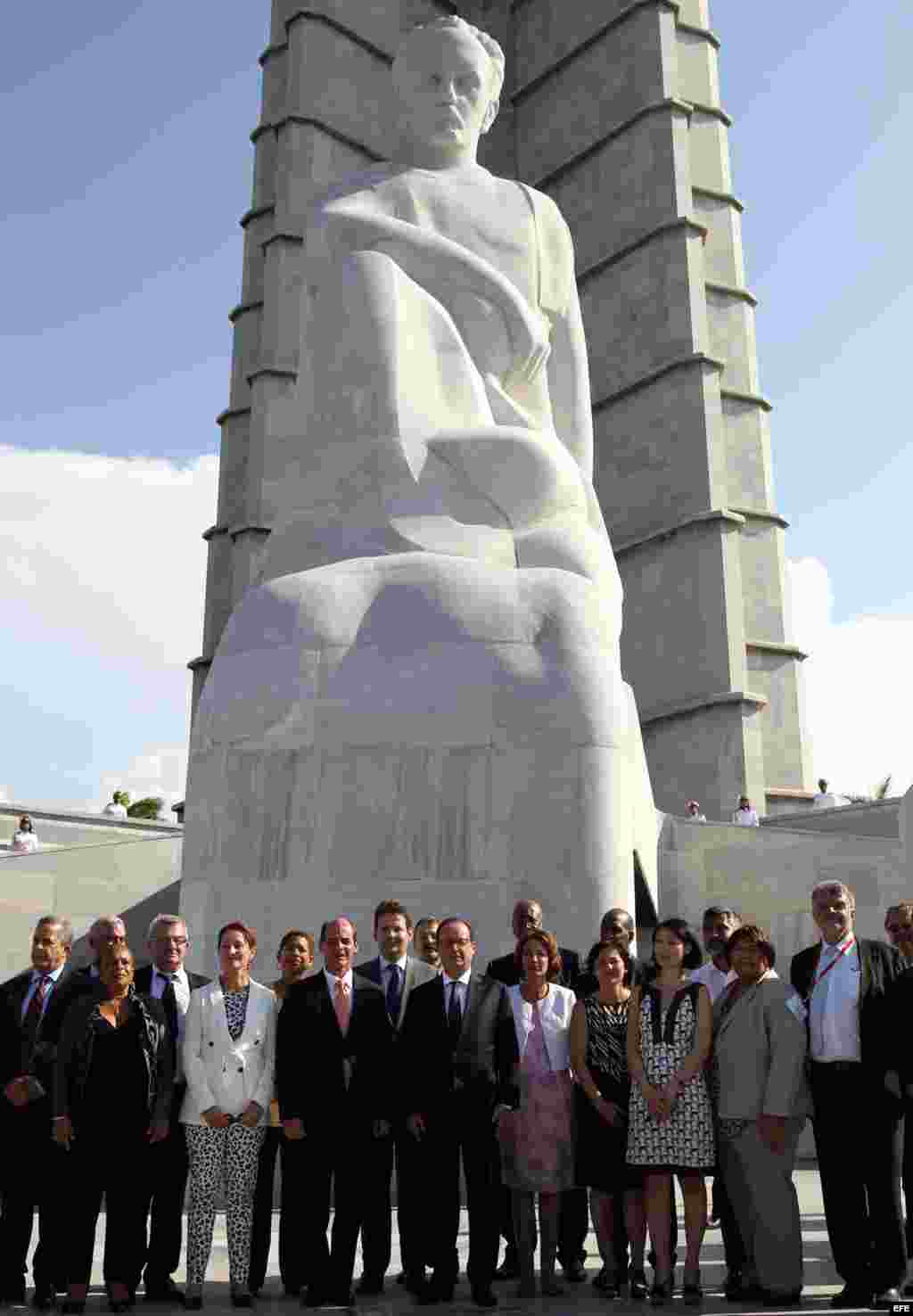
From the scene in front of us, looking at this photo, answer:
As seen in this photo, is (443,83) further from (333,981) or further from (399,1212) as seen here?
(399,1212)

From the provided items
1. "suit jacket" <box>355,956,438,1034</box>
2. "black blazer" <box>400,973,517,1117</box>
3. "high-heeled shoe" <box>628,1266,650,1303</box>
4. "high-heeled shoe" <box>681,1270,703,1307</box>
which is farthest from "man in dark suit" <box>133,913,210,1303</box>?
"high-heeled shoe" <box>681,1270,703,1307</box>

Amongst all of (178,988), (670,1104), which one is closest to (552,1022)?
(670,1104)

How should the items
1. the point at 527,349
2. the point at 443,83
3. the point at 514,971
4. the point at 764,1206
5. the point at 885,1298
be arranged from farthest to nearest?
the point at 443,83
the point at 527,349
the point at 514,971
the point at 764,1206
the point at 885,1298

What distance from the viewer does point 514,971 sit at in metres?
5.50

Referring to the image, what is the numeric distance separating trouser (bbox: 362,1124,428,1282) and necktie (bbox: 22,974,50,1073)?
1.30 metres

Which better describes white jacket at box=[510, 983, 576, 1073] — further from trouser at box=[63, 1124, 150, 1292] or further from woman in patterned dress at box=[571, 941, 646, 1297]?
trouser at box=[63, 1124, 150, 1292]

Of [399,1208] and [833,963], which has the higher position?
[833,963]

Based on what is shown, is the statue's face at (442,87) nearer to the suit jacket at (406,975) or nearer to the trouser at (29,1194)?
the suit jacket at (406,975)

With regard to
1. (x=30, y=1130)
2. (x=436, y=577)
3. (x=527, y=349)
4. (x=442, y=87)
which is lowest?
(x=30, y=1130)

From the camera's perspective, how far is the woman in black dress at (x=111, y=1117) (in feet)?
14.9

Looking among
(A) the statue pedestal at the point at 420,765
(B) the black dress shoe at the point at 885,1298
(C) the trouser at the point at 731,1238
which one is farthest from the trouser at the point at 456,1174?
(A) the statue pedestal at the point at 420,765

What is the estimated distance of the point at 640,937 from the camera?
9.12 meters

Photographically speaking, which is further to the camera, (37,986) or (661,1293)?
(37,986)

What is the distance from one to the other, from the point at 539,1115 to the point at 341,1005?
2.68 feet
